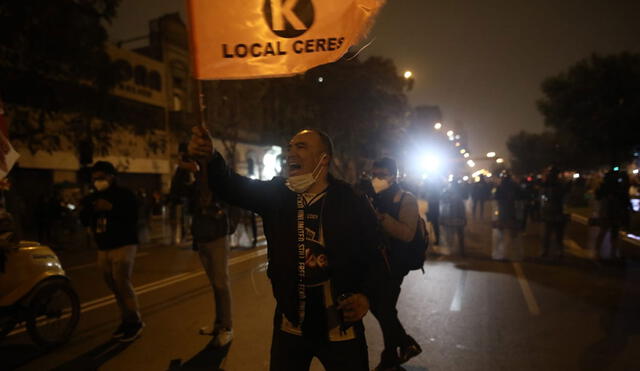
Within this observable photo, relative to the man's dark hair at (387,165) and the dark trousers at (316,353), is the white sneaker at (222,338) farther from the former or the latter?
the dark trousers at (316,353)

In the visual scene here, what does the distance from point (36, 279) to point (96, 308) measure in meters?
1.96

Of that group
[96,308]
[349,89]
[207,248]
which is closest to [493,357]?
[207,248]

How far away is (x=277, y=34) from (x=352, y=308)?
181 cm

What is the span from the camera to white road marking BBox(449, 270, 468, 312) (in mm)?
6320

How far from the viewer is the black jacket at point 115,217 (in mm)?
5035

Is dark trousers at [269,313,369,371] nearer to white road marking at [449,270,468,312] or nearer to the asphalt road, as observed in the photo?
the asphalt road

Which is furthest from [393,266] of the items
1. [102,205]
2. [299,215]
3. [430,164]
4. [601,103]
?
[601,103]

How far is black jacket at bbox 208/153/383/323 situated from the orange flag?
2.38ft

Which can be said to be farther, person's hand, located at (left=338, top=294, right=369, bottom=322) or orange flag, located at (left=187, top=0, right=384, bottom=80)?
orange flag, located at (left=187, top=0, right=384, bottom=80)

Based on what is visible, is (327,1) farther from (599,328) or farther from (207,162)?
(599,328)

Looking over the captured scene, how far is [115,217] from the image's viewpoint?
5062 mm

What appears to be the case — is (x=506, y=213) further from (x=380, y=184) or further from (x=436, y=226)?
(x=380, y=184)

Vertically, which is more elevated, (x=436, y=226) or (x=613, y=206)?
(x=613, y=206)

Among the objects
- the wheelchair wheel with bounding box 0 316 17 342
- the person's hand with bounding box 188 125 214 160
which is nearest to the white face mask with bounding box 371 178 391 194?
the person's hand with bounding box 188 125 214 160
